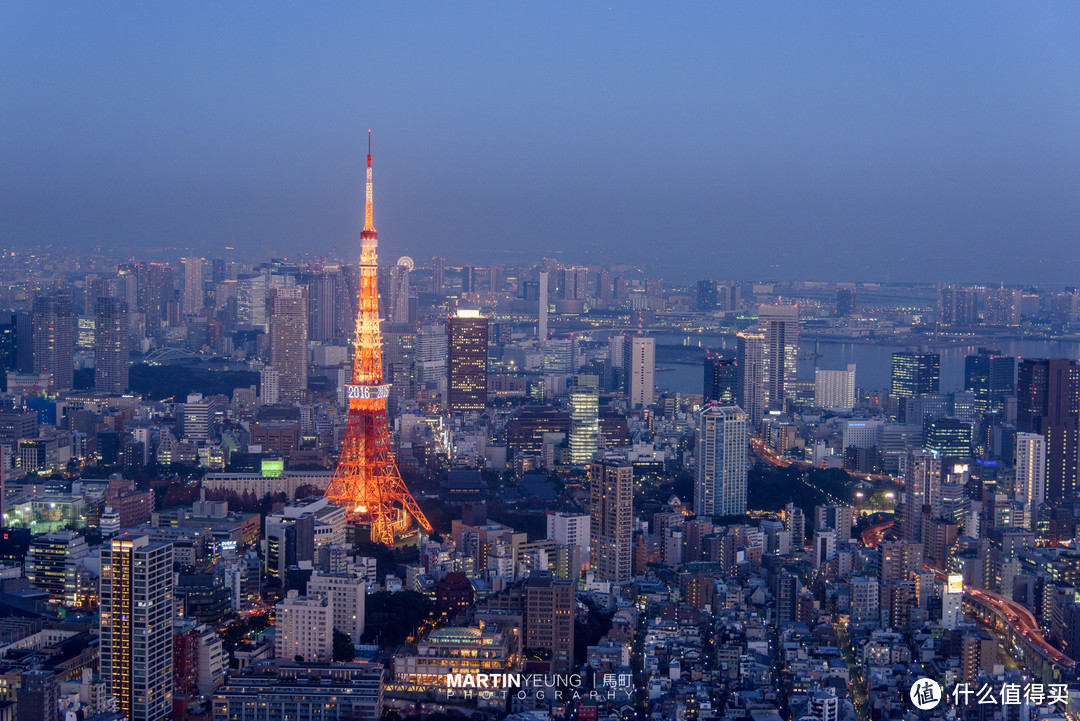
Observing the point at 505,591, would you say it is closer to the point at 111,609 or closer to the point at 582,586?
the point at 582,586

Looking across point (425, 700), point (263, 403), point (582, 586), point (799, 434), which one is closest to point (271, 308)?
point (263, 403)

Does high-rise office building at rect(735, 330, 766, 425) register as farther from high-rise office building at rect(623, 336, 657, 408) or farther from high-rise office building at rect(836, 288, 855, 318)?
high-rise office building at rect(836, 288, 855, 318)

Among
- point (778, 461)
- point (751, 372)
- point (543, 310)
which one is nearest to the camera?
point (778, 461)

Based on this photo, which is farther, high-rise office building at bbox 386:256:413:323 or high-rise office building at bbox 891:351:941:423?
high-rise office building at bbox 386:256:413:323

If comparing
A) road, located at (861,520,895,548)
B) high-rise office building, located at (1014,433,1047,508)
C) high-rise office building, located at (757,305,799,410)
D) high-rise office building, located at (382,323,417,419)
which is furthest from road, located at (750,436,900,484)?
high-rise office building, located at (382,323,417,419)

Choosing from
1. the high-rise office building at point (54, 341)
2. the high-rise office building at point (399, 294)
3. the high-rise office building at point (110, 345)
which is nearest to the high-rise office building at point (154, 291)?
the high-rise office building at point (110, 345)

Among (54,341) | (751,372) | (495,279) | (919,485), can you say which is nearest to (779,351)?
(751,372)

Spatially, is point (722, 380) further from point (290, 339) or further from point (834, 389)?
point (290, 339)
